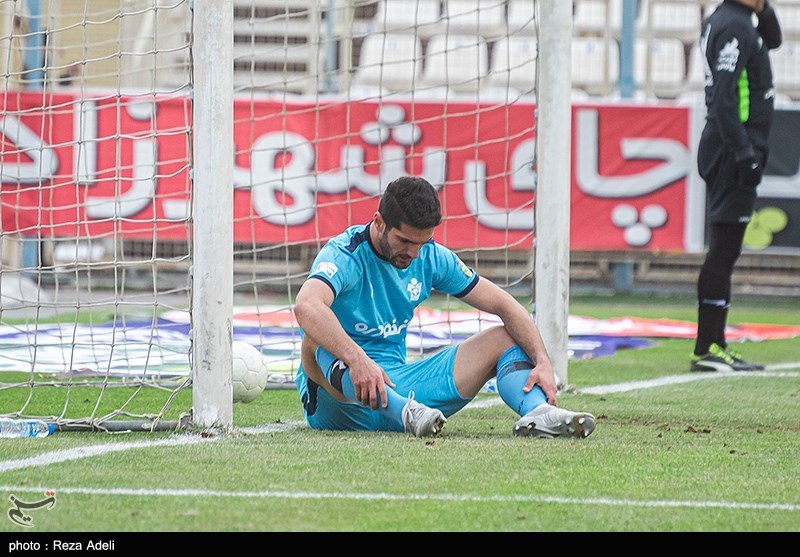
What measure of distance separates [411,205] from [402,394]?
30.0 inches

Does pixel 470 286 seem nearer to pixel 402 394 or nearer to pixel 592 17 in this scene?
pixel 402 394

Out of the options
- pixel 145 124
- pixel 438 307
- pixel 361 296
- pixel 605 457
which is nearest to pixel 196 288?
pixel 361 296

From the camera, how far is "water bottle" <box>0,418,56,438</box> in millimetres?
4387

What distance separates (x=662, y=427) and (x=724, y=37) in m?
3.03

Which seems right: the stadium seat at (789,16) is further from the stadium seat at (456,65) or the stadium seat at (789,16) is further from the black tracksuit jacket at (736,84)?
the black tracksuit jacket at (736,84)

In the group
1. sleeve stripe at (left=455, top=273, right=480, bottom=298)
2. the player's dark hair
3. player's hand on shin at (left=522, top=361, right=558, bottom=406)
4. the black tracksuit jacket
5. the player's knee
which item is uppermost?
the black tracksuit jacket

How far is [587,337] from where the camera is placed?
28.8ft

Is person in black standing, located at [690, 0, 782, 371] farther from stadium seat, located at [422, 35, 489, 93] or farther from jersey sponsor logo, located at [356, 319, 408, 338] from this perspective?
stadium seat, located at [422, 35, 489, 93]

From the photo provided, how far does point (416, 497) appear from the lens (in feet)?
10.7

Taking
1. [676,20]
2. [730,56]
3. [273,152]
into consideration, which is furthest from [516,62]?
[730,56]

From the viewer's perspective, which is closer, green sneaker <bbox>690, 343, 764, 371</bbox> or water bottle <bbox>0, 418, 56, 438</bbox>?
water bottle <bbox>0, 418, 56, 438</bbox>

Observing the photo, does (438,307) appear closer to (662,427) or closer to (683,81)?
(683,81)

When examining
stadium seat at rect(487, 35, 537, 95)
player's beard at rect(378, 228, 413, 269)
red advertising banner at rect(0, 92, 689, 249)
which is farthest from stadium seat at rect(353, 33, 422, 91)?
player's beard at rect(378, 228, 413, 269)

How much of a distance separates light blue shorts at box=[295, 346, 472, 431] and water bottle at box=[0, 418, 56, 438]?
93 centimetres
